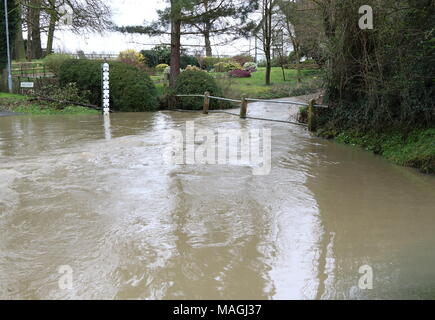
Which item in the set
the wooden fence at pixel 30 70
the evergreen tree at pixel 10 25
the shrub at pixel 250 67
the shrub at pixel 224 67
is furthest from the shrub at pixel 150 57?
the evergreen tree at pixel 10 25

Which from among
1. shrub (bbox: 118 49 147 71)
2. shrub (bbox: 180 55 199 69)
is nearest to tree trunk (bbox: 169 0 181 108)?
shrub (bbox: 118 49 147 71)

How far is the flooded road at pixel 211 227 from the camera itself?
427 cm

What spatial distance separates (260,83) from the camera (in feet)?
89.9

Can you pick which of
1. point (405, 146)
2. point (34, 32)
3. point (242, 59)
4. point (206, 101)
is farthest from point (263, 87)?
point (405, 146)

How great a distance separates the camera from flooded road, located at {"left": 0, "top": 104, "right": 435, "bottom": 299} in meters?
4.27

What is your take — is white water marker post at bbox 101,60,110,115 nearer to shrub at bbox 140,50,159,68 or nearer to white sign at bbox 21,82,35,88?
white sign at bbox 21,82,35,88

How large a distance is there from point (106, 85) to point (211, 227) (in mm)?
14806

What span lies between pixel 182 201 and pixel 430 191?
3.93 m

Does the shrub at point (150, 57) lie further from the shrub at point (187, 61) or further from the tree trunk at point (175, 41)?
the tree trunk at point (175, 41)

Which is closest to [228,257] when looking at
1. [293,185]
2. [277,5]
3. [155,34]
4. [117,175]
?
[293,185]

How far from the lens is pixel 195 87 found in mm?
19859

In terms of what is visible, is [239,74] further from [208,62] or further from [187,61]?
[208,62]

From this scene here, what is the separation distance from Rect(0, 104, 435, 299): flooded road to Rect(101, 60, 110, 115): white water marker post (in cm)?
896
